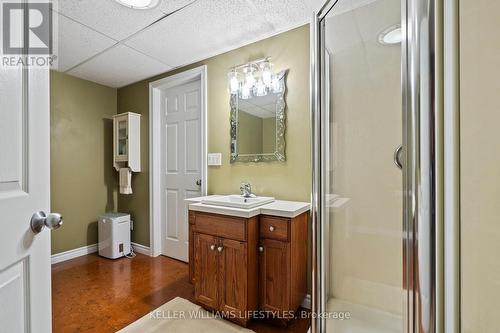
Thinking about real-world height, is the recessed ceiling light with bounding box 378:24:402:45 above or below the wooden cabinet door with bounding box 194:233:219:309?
above

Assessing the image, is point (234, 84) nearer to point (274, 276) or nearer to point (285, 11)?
point (285, 11)

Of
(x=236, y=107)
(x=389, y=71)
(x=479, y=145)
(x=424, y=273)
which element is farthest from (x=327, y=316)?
(x=236, y=107)

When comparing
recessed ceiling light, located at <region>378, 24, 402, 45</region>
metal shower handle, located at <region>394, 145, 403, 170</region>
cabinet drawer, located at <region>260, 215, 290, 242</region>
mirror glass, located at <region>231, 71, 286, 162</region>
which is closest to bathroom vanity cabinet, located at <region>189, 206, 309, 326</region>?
cabinet drawer, located at <region>260, 215, 290, 242</region>

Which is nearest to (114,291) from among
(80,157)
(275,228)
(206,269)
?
(206,269)

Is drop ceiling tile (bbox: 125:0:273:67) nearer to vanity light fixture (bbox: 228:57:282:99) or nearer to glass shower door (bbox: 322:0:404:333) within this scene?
vanity light fixture (bbox: 228:57:282:99)

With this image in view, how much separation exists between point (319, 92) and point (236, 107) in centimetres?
111

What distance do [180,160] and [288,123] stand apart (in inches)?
56.1

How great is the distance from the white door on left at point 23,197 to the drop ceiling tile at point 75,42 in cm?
154

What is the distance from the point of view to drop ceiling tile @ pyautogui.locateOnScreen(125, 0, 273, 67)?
1.67 m

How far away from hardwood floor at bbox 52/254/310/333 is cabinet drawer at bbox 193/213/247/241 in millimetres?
644

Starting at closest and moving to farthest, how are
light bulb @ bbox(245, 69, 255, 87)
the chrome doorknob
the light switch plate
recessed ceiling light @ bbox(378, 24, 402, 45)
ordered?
the chrome doorknob, recessed ceiling light @ bbox(378, 24, 402, 45), light bulb @ bbox(245, 69, 255, 87), the light switch plate

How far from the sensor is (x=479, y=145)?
0.47 m

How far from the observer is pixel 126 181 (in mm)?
2924

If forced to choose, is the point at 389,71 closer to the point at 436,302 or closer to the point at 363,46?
the point at 363,46
